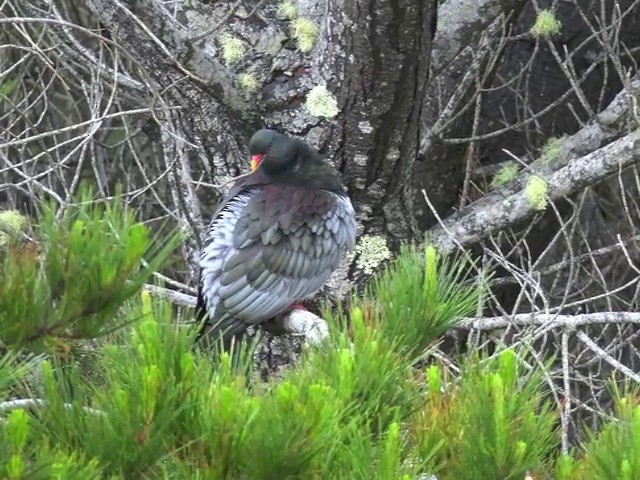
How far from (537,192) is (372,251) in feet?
1.81

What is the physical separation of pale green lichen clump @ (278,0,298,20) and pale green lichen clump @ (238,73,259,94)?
33cm

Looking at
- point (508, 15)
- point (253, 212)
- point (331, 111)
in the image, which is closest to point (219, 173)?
point (253, 212)

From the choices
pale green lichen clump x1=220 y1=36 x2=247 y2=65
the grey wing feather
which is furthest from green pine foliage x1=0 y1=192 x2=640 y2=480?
pale green lichen clump x1=220 y1=36 x2=247 y2=65

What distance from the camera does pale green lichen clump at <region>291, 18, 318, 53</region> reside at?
3283 millimetres

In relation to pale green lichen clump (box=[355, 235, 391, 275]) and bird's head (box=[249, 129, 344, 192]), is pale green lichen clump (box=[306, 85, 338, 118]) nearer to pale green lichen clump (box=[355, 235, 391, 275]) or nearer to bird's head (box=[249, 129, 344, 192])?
bird's head (box=[249, 129, 344, 192])

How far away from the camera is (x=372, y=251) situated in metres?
3.42

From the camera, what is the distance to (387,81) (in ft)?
9.59

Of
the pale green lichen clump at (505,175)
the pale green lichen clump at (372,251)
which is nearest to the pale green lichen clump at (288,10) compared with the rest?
the pale green lichen clump at (372,251)

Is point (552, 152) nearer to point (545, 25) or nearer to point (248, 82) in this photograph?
point (545, 25)

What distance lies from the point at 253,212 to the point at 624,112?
4.19ft

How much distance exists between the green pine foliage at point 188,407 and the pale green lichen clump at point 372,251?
1871mm

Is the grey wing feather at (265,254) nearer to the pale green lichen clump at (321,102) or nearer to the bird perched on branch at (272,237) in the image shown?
the bird perched on branch at (272,237)

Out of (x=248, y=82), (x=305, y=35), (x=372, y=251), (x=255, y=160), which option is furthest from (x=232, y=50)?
(x=372, y=251)

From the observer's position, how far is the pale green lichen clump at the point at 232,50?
329cm
